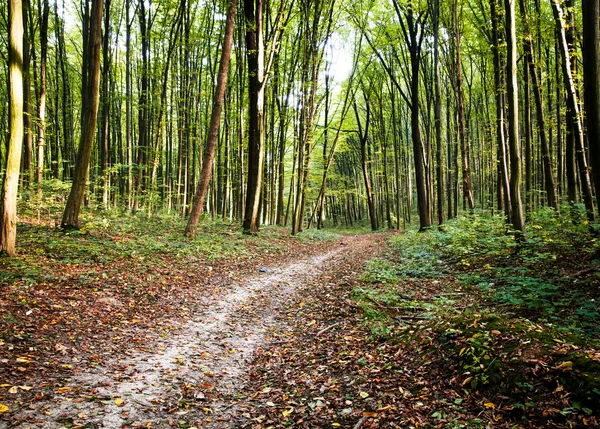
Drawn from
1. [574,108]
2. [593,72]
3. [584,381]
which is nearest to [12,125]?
[584,381]

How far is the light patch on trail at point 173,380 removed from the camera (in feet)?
10.9

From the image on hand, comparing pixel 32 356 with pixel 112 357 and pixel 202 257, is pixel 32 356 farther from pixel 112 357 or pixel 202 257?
pixel 202 257

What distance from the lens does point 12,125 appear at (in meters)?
6.74

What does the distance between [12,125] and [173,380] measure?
624cm

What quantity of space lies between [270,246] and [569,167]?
10.6m

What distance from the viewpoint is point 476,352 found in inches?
138

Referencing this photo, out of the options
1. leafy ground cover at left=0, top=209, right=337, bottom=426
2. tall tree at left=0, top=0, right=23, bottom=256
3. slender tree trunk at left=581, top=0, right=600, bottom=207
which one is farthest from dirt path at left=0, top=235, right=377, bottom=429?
slender tree trunk at left=581, top=0, right=600, bottom=207

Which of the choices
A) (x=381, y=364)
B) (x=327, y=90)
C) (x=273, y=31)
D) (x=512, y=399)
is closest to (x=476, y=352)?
(x=512, y=399)

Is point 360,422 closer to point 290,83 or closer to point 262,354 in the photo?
point 262,354

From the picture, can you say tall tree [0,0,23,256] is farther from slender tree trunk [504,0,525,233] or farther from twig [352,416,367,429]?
slender tree trunk [504,0,525,233]

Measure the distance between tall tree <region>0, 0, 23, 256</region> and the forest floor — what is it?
0.74m

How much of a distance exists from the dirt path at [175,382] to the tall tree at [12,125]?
13.9 ft

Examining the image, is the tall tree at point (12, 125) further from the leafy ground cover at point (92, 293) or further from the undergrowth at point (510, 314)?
the undergrowth at point (510, 314)

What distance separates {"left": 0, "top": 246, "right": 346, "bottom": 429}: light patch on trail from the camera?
3309 millimetres
